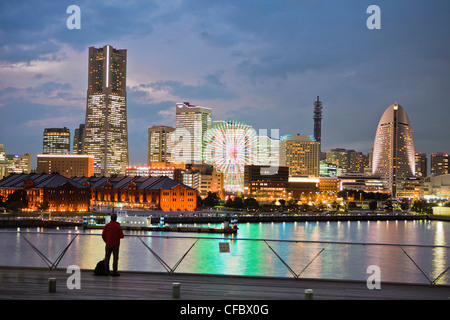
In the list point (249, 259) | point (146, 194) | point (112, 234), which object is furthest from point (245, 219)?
point (112, 234)

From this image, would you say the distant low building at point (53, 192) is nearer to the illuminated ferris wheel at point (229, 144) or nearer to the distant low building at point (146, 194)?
the distant low building at point (146, 194)

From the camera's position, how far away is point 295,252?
59906mm

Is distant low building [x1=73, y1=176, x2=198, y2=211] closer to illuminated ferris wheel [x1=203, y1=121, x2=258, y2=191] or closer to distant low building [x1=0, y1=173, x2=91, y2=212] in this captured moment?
distant low building [x1=0, y1=173, x2=91, y2=212]

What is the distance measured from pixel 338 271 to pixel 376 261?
11.4 metres

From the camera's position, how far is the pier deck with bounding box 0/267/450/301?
12.5 m

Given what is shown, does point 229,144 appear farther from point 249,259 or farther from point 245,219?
point 249,259

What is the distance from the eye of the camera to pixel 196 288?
1352 centimetres

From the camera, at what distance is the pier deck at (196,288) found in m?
12.5

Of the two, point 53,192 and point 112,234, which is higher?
point 112,234

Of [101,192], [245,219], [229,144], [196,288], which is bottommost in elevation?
[245,219]

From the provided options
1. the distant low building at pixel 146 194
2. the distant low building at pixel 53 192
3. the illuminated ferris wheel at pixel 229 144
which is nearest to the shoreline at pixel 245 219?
the distant low building at pixel 146 194

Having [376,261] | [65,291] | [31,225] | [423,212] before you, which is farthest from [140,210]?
[65,291]

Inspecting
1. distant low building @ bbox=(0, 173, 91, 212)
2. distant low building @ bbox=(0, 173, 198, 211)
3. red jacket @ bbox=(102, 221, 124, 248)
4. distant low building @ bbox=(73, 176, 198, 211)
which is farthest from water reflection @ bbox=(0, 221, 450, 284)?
distant low building @ bbox=(73, 176, 198, 211)
